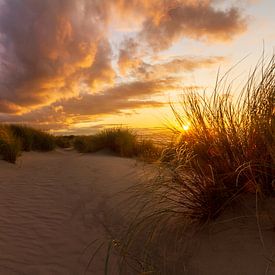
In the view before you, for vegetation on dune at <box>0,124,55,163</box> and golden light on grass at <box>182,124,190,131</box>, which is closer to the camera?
golden light on grass at <box>182,124,190,131</box>

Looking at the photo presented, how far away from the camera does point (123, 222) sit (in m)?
3.90

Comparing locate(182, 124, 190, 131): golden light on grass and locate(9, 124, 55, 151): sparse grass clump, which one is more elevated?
locate(182, 124, 190, 131): golden light on grass

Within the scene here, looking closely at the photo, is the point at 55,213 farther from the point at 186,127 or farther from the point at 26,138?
the point at 26,138

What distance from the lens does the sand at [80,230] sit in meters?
2.59

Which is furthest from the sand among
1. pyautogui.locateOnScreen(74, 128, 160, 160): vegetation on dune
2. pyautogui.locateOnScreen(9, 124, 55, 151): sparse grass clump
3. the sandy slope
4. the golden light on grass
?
pyautogui.locateOnScreen(9, 124, 55, 151): sparse grass clump

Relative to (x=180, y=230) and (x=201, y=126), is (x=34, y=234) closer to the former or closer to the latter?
(x=180, y=230)

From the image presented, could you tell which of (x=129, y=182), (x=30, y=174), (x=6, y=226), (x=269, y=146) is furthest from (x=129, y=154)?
(x=269, y=146)

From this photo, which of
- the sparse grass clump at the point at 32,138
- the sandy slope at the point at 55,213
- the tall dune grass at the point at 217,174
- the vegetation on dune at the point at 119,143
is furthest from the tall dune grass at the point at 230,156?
the sparse grass clump at the point at 32,138

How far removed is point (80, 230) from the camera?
4.00 meters

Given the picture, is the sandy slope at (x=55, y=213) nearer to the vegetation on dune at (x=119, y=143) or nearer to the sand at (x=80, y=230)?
the sand at (x=80, y=230)

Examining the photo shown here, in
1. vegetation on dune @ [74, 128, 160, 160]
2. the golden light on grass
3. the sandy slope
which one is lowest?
the sandy slope

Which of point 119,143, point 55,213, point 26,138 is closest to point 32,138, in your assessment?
point 26,138

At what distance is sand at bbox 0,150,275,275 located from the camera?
2.59m

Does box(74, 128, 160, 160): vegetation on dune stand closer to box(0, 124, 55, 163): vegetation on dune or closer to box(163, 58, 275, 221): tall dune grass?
box(0, 124, 55, 163): vegetation on dune
